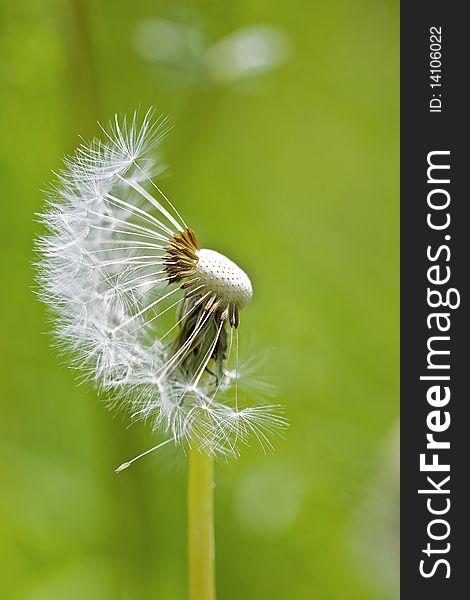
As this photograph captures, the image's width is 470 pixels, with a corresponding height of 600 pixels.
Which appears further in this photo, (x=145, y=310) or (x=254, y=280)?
(x=254, y=280)

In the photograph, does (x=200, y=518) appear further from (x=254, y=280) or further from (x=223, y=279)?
(x=254, y=280)

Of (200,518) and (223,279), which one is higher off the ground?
(223,279)

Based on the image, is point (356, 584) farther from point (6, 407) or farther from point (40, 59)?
point (40, 59)

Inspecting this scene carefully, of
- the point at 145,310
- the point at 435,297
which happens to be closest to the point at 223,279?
the point at 145,310

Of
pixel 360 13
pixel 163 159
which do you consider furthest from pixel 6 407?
pixel 360 13

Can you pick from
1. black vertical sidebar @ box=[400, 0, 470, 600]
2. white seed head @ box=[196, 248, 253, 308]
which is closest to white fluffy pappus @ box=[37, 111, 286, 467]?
white seed head @ box=[196, 248, 253, 308]

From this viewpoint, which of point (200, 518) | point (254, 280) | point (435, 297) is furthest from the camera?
point (254, 280)

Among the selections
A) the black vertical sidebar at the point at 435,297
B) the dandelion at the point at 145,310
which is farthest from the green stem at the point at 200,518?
the black vertical sidebar at the point at 435,297
